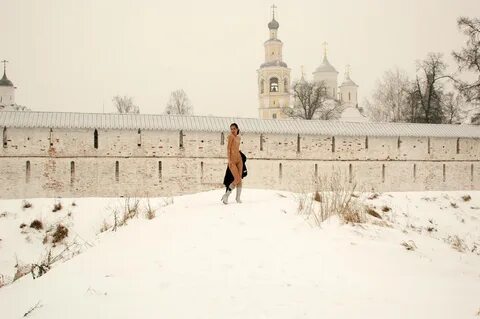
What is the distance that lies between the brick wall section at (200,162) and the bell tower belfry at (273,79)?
65.4ft

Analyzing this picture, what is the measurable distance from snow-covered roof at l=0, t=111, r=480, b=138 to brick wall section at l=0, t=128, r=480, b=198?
221 mm

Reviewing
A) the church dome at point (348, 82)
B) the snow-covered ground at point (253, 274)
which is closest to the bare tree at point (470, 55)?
the snow-covered ground at point (253, 274)

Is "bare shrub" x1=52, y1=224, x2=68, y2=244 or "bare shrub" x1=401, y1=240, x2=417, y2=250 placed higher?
"bare shrub" x1=401, y1=240, x2=417, y2=250

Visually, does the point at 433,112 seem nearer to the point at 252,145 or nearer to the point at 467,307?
the point at 252,145

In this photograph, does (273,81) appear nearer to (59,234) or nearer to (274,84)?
(274,84)

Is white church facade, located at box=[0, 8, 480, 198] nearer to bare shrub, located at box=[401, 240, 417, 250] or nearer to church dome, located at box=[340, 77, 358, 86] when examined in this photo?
bare shrub, located at box=[401, 240, 417, 250]

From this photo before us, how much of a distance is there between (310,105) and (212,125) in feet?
53.1

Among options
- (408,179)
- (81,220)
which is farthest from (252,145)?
(81,220)

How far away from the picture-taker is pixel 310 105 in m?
33.5

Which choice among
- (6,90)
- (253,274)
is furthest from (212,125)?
(6,90)

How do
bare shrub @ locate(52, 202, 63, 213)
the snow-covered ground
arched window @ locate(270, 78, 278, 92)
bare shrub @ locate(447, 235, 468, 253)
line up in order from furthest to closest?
arched window @ locate(270, 78, 278, 92)
bare shrub @ locate(52, 202, 63, 213)
bare shrub @ locate(447, 235, 468, 253)
the snow-covered ground

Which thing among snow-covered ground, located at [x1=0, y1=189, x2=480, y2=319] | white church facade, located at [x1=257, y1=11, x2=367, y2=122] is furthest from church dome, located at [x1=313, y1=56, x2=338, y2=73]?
snow-covered ground, located at [x1=0, y1=189, x2=480, y2=319]

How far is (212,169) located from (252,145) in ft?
5.91

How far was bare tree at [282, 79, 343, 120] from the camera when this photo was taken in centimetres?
3343
